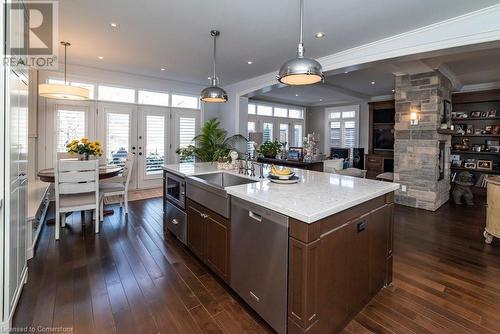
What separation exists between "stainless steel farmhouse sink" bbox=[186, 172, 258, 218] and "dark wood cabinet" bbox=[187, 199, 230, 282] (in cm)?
7

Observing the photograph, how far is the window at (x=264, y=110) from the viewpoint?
892 cm

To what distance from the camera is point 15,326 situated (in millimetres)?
1705

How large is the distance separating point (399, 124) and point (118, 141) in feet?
20.0

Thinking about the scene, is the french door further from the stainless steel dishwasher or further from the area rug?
the stainless steel dishwasher

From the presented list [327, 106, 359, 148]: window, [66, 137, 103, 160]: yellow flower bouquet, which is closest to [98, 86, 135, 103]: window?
[66, 137, 103, 160]: yellow flower bouquet

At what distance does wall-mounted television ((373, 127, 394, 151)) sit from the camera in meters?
7.03

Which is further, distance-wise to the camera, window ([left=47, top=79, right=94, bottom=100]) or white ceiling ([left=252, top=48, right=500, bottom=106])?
window ([left=47, top=79, right=94, bottom=100])

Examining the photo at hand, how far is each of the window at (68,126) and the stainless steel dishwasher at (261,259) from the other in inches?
190

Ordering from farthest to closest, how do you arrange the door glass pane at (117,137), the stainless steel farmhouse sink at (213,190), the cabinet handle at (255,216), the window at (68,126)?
the door glass pane at (117,137)
the window at (68,126)
the stainless steel farmhouse sink at (213,190)
the cabinet handle at (255,216)

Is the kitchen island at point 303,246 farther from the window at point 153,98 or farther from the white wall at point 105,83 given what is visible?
the window at point 153,98

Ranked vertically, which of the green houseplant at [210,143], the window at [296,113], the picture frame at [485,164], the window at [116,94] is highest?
the window at [296,113]

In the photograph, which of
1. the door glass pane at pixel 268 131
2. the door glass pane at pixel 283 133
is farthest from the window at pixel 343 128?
the door glass pane at pixel 268 131

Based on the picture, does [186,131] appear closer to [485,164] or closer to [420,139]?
[420,139]

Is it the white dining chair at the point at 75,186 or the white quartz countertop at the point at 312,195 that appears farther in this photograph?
the white dining chair at the point at 75,186
